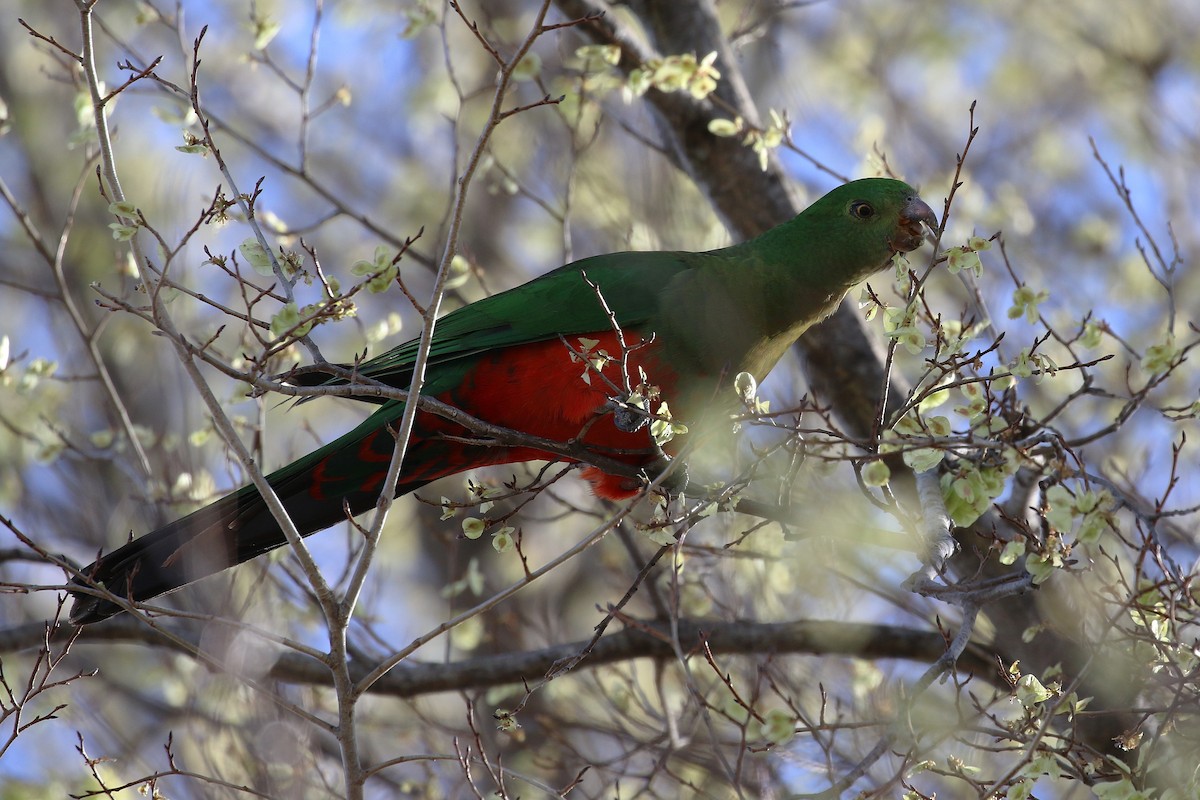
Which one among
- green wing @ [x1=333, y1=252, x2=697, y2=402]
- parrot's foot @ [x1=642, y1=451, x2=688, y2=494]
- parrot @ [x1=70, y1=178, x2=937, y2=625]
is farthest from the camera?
green wing @ [x1=333, y1=252, x2=697, y2=402]

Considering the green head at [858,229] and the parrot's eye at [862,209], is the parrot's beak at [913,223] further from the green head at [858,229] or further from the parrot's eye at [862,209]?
the parrot's eye at [862,209]

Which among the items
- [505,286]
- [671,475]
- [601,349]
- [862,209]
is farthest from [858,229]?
[505,286]

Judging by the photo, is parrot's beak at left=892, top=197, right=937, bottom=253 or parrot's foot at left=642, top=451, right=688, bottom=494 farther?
parrot's beak at left=892, top=197, right=937, bottom=253

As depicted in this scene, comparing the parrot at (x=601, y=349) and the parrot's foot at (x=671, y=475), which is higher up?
the parrot at (x=601, y=349)

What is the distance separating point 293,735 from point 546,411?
129 centimetres

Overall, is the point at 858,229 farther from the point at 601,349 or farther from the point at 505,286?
the point at 505,286

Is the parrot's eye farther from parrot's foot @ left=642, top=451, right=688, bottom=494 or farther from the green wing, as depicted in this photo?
parrot's foot @ left=642, top=451, right=688, bottom=494

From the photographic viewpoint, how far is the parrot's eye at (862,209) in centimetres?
389

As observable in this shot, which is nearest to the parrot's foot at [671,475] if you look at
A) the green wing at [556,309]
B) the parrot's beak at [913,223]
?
the green wing at [556,309]

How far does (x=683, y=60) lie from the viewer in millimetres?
3738

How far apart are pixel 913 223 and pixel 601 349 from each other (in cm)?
115

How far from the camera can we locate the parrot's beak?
148 inches

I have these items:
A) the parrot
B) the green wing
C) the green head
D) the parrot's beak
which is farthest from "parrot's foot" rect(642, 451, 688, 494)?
the parrot's beak

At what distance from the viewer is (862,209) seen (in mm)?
3900
